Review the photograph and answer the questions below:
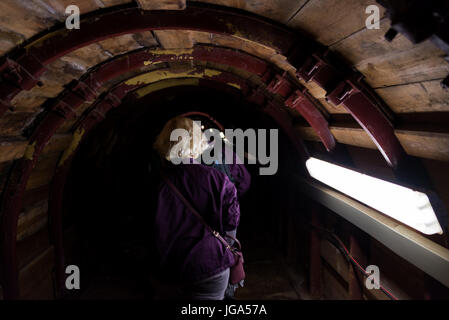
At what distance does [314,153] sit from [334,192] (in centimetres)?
89

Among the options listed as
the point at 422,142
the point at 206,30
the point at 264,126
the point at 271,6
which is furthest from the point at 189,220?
the point at 264,126

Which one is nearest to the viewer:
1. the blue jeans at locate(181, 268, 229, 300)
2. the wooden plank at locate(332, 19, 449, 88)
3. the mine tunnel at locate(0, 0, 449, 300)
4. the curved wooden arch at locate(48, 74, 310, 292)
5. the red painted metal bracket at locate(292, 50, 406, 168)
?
the wooden plank at locate(332, 19, 449, 88)

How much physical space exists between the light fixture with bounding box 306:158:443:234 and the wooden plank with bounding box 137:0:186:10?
1.92 m

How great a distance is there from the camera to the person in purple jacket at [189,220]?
2395 millimetres

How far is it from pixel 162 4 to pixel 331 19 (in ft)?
3.64

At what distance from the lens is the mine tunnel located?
5.17 feet

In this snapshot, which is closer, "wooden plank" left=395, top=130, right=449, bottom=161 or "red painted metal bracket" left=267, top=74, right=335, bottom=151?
"wooden plank" left=395, top=130, right=449, bottom=161

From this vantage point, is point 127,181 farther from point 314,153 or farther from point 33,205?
point 314,153

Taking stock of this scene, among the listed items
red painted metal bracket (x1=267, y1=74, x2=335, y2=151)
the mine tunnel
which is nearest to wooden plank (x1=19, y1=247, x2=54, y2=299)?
the mine tunnel

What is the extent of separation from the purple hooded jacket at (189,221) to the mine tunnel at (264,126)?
23 cm

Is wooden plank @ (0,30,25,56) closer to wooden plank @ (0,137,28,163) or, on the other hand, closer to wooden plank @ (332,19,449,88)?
wooden plank @ (0,137,28,163)

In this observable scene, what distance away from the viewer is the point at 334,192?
3.29 meters

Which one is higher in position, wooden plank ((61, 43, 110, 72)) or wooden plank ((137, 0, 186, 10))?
wooden plank ((137, 0, 186, 10))
